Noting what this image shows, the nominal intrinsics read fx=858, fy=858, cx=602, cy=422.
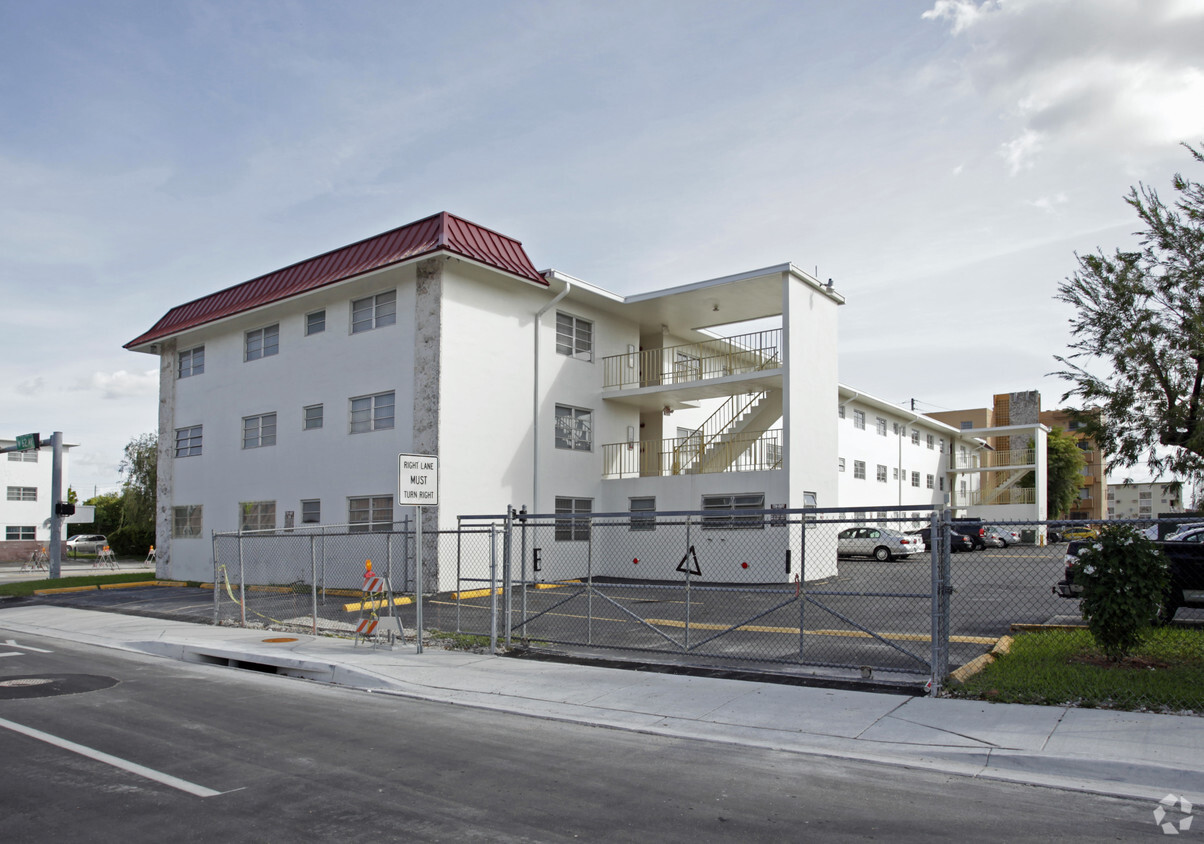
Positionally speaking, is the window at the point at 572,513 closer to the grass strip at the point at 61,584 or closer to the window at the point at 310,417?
the window at the point at 310,417

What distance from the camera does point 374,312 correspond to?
74.9 ft

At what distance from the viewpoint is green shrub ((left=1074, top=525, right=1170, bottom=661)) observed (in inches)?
353

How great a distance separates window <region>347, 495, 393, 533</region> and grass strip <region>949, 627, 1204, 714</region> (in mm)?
15076

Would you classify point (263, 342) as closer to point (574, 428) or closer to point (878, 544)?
point (574, 428)

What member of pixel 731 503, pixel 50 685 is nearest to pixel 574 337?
pixel 731 503

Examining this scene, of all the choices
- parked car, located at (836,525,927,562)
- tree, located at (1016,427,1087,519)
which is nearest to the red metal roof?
parked car, located at (836,525,927,562)

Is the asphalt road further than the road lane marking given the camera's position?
No

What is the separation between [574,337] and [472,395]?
473cm

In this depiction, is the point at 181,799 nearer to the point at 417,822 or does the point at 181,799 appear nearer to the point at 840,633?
the point at 417,822

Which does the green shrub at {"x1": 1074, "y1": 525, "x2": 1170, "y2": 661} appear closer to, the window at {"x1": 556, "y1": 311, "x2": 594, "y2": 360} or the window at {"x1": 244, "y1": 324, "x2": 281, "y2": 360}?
the window at {"x1": 556, "y1": 311, "x2": 594, "y2": 360}

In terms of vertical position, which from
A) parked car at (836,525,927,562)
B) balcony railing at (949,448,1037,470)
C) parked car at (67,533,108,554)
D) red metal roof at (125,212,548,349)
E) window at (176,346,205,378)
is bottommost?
parked car at (67,533,108,554)

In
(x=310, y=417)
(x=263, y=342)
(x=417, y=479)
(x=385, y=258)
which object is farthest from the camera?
(x=263, y=342)

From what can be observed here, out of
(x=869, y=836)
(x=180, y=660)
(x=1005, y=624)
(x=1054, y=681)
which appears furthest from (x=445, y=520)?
(x=869, y=836)

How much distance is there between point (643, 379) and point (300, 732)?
66.9 ft
